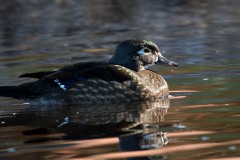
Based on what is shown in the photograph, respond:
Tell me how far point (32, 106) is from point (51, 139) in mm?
2714

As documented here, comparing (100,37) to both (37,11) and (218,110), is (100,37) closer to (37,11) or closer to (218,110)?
(37,11)

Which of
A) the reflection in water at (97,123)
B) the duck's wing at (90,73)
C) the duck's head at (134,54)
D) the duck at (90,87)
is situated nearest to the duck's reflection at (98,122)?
the reflection in water at (97,123)

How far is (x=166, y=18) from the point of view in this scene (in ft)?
69.3

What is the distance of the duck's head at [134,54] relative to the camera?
A: 11.6 metres

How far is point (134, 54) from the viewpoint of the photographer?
11.6 meters

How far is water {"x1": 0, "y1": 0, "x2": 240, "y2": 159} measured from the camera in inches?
307

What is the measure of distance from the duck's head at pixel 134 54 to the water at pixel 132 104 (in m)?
0.53

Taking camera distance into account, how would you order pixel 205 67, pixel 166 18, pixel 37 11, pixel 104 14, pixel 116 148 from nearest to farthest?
pixel 116 148
pixel 205 67
pixel 166 18
pixel 104 14
pixel 37 11

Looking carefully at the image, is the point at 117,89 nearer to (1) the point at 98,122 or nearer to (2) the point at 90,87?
(2) the point at 90,87

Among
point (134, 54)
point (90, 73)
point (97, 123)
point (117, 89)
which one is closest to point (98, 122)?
point (97, 123)

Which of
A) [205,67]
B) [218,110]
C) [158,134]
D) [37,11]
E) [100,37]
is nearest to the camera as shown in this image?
[158,134]

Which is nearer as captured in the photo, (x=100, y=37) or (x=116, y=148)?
(x=116, y=148)

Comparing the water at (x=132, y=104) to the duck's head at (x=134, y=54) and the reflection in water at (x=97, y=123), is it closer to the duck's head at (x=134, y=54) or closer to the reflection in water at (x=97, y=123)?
the reflection in water at (x=97, y=123)

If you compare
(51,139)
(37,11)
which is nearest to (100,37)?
(37,11)
